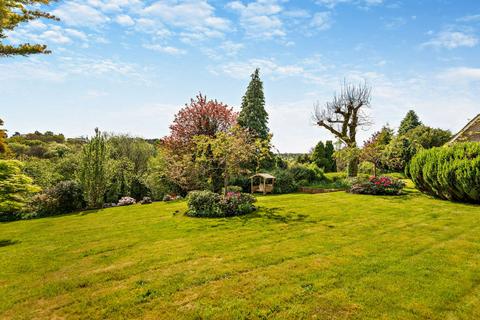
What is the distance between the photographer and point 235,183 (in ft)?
69.6

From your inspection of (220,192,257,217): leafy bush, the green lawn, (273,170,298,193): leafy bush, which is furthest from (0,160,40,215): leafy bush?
(273,170,298,193): leafy bush

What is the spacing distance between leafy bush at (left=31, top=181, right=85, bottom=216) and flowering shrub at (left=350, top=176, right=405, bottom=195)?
1684cm

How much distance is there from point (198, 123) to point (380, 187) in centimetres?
1277

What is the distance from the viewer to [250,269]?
18.8 feet

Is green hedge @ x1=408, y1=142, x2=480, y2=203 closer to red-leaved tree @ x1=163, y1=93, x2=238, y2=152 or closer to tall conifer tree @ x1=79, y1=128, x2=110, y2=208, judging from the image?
red-leaved tree @ x1=163, y1=93, x2=238, y2=152

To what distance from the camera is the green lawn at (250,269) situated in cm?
426

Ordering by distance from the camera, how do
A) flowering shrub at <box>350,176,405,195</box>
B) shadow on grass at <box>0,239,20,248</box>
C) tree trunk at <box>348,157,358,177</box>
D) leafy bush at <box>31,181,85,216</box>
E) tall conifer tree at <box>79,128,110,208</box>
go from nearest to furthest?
shadow on grass at <box>0,239,20,248</box>, leafy bush at <box>31,181,85,216</box>, flowering shrub at <box>350,176,405,195</box>, tall conifer tree at <box>79,128,110,208</box>, tree trunk at <box>348,157,358,177</box>

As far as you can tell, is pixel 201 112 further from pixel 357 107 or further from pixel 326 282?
pixel 326 282

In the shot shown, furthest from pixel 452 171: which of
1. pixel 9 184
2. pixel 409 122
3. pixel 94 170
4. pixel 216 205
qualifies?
pixel 409 122

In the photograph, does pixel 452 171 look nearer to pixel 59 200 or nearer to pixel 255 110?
pixel 255 110

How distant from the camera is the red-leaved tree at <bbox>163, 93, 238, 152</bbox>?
65.3ft

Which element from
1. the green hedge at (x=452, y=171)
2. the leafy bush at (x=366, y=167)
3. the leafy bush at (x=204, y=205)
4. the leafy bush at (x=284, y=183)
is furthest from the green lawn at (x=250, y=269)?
the leafy bush at (x=366, y=167)

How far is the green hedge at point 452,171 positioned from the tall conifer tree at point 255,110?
13.1 m

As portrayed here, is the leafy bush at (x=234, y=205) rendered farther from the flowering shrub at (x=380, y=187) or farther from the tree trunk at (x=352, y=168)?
the tree trunk at (x=352, y=168)
